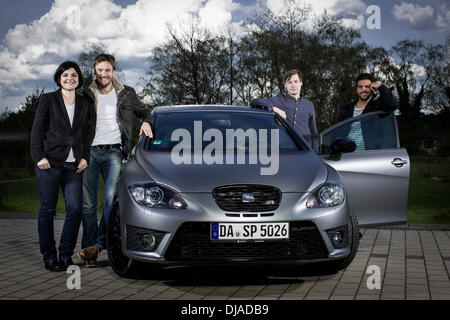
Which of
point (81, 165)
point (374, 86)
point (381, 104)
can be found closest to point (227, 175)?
point (81, 165)

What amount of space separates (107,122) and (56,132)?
57cm

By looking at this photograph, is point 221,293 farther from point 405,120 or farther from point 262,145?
point 405,120

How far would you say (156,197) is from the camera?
16.0ft

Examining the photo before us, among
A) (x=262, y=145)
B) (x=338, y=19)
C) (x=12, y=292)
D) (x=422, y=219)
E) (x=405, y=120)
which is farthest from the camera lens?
(x=405, y=120)

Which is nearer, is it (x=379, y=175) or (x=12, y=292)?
(x=12, y=292)

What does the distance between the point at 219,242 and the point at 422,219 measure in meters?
7.92

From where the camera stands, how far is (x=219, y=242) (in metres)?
4.67

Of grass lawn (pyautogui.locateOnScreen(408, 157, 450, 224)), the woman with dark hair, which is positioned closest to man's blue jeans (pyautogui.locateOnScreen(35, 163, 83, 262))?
the woman with dark hair

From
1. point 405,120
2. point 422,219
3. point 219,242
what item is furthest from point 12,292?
point 405,120

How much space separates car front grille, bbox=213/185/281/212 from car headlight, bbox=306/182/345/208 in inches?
11.6

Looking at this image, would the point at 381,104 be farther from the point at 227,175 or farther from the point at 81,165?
the point at 81,165

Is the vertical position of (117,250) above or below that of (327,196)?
below

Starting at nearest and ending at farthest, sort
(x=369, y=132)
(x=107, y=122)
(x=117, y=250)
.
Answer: (x=117, y=250)
(x=107, y=122)
(x=369, y=132)

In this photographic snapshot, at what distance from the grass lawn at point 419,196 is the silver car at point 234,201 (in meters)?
6.32
